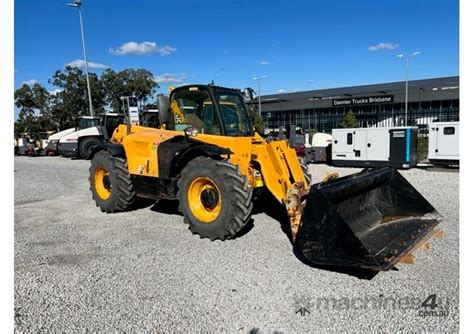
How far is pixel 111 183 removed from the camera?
736 cm

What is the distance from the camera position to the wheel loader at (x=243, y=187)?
4.32 meters

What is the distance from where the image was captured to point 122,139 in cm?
792

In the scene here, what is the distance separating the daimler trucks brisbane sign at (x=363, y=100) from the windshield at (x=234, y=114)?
4642cm

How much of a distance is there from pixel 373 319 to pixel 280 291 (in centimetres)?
95

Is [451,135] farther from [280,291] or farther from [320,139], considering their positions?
[280,291]

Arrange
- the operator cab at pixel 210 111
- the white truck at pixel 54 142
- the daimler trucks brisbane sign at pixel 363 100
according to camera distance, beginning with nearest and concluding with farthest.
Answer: the operator cab at pixel 210 111 < the white truck at pixel 54 142 < the daimler trucks brisbane sign at pixel 363 100

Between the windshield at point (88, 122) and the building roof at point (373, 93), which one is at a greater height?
the building roof at point (373, 93)

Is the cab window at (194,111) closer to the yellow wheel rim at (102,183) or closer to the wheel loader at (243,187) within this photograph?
the wheel loader at (243,187)

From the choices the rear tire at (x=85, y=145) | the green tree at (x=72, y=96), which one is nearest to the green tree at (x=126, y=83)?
the green tree at (x=72, y=96)

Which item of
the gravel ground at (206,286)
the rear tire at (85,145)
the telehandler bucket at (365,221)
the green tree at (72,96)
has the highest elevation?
the green tree at (72,96)

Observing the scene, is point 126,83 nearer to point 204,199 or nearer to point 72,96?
point 72,96

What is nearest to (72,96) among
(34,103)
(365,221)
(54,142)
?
(34,103)

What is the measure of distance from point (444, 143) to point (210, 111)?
Result: 11539 mm

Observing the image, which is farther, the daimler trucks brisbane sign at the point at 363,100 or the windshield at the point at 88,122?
the daimler trucks brisbane sign at the point at 363,100
